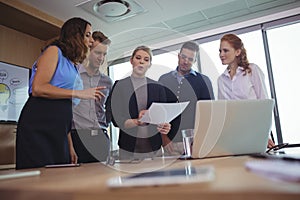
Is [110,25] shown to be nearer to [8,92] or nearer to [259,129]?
[8,92]

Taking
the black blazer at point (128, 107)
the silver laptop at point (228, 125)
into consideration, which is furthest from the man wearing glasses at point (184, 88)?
the silver laptop at point (228, 125)

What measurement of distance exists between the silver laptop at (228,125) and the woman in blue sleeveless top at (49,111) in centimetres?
43

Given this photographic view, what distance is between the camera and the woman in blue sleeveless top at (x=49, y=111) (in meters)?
1.06

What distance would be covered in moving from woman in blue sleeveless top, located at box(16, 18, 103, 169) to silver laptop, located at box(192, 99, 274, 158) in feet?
1.41

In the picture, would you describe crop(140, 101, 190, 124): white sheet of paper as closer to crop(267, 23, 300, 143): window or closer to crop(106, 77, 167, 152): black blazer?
crop(106, 77, 167, 152): black blazer

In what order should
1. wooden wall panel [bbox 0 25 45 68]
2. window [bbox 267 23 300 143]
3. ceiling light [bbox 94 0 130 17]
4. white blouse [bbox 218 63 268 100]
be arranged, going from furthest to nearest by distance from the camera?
window [bbox 267 23 300 143] < wooden wall panel [bbox 0 25 45 68] < ceiling light [bbox 94 0 130 17] < white blouse [bbox 218 63 268 100]

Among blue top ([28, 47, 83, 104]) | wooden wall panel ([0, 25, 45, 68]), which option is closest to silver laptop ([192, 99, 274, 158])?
blue top ([28, 47, 83, 104])

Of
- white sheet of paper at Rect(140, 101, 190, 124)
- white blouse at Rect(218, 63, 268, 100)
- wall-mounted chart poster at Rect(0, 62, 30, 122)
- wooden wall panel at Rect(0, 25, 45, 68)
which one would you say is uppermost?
wooden wall panel at Rect(0, 25, 45, 68)

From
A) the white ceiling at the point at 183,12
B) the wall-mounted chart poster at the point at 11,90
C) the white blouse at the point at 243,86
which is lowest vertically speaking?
Answer: the white blouse at the point at 243,86

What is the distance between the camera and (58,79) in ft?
3.82

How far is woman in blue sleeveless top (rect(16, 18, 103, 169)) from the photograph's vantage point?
1.06m

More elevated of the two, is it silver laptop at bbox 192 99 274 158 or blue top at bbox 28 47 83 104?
blue top at bbox 28 47 83 104

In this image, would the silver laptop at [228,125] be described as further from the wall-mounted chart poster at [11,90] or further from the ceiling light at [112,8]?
the wall-mounted chart poster at [11,90]

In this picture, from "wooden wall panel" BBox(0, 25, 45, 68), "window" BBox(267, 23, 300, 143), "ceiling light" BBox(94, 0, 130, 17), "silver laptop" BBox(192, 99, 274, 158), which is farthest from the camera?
"window" BBox(267, 23, 300, 143)
